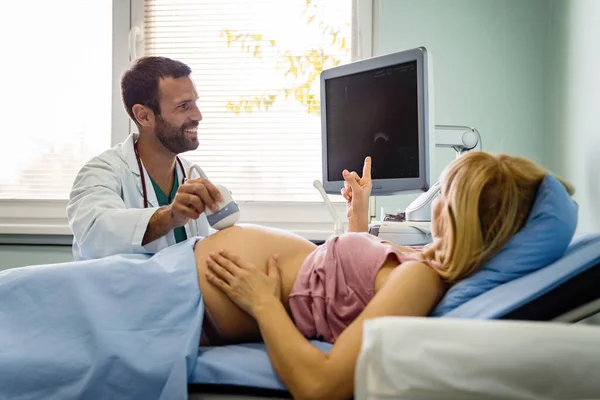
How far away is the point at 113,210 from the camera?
176 cm

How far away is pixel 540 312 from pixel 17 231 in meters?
2.60

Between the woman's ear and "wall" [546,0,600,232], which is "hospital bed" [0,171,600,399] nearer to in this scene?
"wall" [546,0,600,232]

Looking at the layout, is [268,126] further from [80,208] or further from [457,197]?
[457,197]

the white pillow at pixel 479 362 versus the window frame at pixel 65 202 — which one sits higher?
the window frame at pixel 65 202

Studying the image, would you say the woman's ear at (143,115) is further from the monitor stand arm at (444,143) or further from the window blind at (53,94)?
the monitor stand arm at (444,143)

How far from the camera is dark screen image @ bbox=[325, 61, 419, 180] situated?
1858 millimetres

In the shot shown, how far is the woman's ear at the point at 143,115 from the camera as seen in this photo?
223cm

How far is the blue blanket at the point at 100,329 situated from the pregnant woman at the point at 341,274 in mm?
98

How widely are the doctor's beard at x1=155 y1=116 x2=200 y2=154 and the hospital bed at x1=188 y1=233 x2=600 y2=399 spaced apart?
116 centimetres

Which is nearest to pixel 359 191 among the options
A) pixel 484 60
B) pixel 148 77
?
pixel 148 77

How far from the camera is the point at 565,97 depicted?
6.73 ft

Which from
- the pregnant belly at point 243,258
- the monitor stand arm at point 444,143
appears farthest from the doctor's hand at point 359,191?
the pregnant belly at point 243,258

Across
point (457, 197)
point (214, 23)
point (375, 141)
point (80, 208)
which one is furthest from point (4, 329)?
point (214, 23)

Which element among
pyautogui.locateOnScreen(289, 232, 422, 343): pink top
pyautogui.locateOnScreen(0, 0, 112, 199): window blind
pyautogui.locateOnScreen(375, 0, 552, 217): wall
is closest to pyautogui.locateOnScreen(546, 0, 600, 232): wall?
pyautogui.locateOnScreen(375, 0, 552, 217): wall
